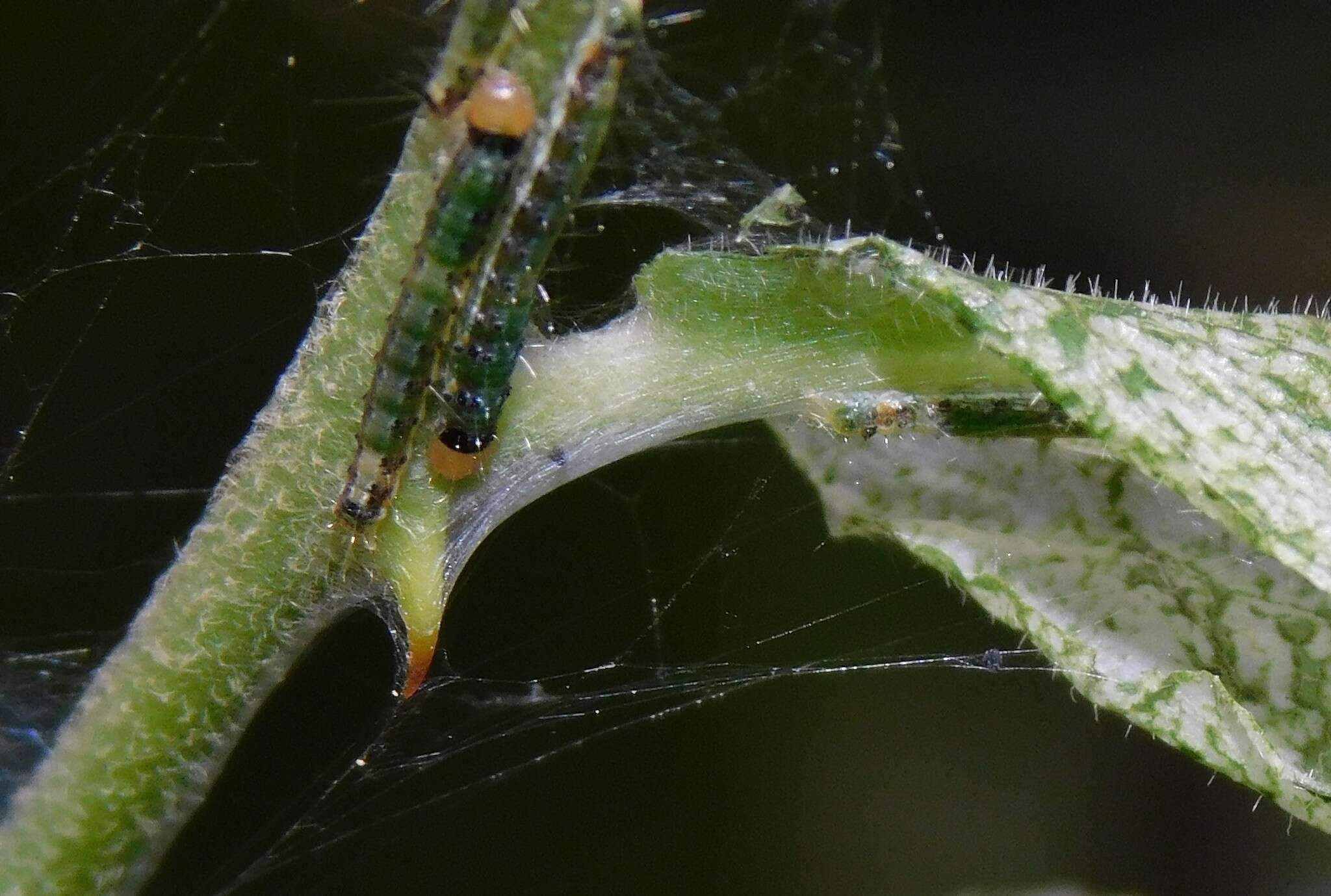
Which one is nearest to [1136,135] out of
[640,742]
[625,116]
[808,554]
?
[808,554]

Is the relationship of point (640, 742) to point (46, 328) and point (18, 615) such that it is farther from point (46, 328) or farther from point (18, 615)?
point (46, 328)

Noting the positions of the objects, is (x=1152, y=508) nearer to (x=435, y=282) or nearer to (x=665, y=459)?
(x=435, y=282)

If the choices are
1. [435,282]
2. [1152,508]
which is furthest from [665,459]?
[435,282]

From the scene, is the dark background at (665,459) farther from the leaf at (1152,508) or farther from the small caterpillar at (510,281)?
the leaf at (1152,508)

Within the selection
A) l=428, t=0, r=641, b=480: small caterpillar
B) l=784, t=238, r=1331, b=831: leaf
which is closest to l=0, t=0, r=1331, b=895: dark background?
l=428, t=0, r=641, b=480: small caterpillar

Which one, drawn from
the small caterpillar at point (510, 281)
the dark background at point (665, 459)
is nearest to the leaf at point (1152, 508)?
the small caterpillar at point (510, 281)

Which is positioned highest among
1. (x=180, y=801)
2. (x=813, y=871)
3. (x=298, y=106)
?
(x=298, y=106)

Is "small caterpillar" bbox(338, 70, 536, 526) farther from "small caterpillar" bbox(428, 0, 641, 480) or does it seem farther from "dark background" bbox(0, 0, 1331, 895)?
"dark background" bbox(0, 0, 1331, 895)
